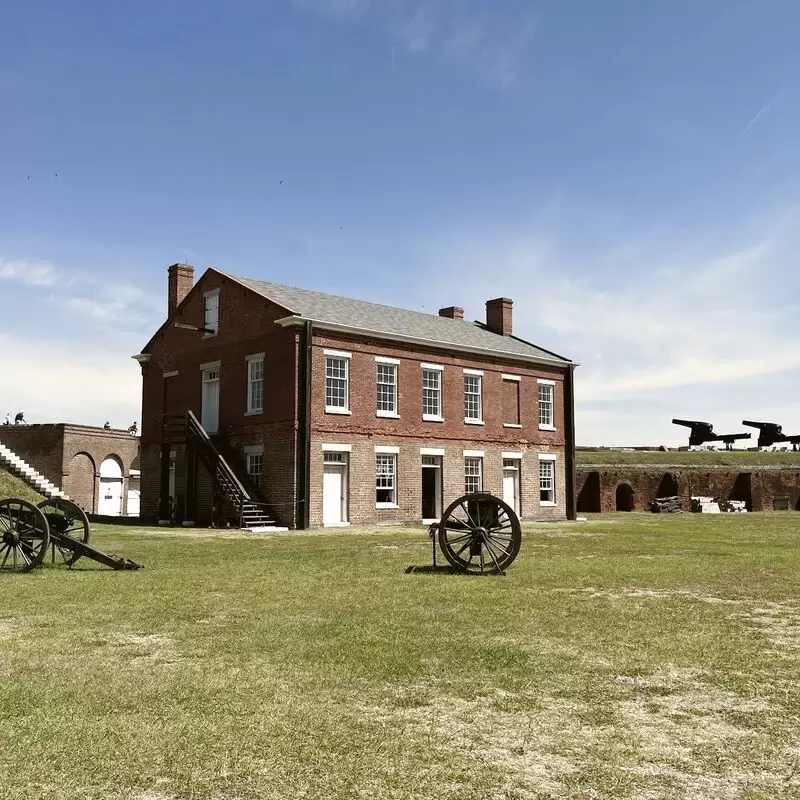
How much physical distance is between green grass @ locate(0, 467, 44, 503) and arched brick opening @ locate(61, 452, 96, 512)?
7632mm

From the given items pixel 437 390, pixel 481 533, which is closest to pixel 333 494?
pixel 437 390

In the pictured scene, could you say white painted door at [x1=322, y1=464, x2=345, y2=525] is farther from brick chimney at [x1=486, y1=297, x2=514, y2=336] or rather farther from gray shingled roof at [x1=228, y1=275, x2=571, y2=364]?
brick chimney at [x1=486, y1=297, x2=514, y2=336]

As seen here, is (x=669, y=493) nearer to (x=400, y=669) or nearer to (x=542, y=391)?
(x=542, y=391)

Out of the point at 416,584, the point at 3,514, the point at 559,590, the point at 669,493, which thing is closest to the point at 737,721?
the point at 559,590

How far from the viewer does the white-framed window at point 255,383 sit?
27.0m

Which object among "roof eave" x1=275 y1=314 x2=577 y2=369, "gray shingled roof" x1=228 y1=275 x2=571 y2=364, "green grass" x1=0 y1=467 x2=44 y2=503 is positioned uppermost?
"gray shingled roof" x1=228 y1=275 x2=571 y2=364

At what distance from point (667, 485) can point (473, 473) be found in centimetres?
1905

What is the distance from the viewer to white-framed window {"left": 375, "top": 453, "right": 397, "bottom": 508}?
1082 inches

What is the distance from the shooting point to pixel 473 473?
3064 cm

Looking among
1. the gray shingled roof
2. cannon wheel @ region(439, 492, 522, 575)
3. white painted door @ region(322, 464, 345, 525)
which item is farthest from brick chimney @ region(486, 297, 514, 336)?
cannon wheel @ region(439, 492, 522, 575)

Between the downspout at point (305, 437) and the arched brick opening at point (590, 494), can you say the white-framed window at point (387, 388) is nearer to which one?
the downspout at point (305, 437)

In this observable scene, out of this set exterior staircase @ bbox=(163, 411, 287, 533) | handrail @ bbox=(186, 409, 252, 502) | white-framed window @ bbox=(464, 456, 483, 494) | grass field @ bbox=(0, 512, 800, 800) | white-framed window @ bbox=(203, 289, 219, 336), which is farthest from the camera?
white-framed window @ bbox=(464, 456, 483, 494)

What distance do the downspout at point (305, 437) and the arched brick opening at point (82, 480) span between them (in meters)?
19.5

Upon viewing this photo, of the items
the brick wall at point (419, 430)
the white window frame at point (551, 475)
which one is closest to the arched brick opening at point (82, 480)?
the brick wall at point (419, 430)
